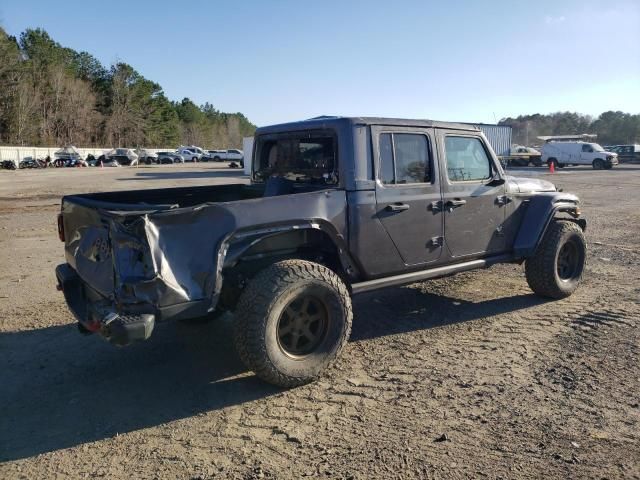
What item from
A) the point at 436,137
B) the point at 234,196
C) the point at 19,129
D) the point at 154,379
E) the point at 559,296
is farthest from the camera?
the point at 19,129

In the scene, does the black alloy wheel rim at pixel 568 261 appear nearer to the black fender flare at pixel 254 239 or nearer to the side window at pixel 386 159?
the side window at pixel 386 159

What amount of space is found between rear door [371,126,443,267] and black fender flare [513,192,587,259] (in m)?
1.30

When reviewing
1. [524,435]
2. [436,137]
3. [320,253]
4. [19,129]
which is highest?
[19,129]

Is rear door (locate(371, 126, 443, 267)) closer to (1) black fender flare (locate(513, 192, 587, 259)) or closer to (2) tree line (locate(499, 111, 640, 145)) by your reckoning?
(1) black fender flare (locate(513, 192, 587, 259))

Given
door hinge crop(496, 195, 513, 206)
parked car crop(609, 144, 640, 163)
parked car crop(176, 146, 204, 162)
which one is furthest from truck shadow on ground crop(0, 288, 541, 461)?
parked car crop(176, 146, 204, 162)

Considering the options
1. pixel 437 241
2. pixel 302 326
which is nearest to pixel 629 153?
pixel 437 241

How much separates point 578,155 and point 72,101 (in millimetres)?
70396

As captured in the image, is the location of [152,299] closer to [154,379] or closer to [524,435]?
[154,379]

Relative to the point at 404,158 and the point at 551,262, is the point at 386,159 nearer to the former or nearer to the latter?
the point at 404,158

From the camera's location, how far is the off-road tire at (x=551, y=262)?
5844mm

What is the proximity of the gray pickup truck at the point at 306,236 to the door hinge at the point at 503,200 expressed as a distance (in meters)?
0.01

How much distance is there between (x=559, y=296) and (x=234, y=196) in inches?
150

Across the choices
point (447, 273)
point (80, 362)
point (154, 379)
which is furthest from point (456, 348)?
point (80, 362)

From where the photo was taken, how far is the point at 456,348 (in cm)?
469
